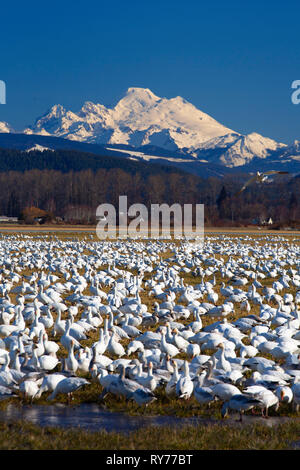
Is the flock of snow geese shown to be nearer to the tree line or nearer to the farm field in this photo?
the farm field

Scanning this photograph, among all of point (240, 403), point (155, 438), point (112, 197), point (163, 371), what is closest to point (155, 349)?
point (163, 371)

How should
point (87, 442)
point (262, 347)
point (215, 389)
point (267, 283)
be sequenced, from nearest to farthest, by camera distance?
point (87, 442)
point (215, 389)
point (262, 347)
point (267, 283)

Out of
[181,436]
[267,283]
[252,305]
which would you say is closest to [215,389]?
Answer: [181,436]

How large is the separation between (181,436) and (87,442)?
111cm

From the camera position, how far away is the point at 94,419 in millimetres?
7297

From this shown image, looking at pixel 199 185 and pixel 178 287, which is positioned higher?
pixel 199 185

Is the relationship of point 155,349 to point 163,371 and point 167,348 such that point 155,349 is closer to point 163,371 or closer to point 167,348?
point 167,348

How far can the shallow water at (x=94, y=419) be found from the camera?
702 centimetres

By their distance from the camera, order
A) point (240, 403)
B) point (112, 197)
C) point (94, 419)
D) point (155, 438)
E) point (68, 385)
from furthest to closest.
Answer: point (112, 197) → point (68, 385) → point (94, 419) → point (240, 403) → point (155, 438)

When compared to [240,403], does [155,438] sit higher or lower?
lower

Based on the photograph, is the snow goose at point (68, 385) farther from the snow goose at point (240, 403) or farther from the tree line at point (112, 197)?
the tree line at point (112, 197)

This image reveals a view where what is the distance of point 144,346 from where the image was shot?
10531 millimetres

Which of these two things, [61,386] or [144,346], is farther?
[144,346]
